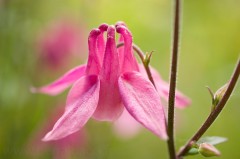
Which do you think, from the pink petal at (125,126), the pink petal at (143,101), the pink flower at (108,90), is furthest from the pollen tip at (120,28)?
the pink petal at (125,126)

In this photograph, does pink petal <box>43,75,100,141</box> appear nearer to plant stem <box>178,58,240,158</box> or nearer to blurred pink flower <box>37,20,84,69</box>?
plant stem <box>178,58,240,158</box>

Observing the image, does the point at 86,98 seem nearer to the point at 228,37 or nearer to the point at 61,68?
the point at 61,68

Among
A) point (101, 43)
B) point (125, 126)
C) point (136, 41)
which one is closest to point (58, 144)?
point (125, 126)

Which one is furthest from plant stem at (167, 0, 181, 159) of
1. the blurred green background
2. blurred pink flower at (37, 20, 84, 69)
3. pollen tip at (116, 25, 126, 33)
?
blurred pink flower at (37, 20, 84, 69)

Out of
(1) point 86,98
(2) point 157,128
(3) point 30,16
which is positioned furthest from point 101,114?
(3) point 30,16

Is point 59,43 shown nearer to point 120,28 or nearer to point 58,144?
point 58,144
